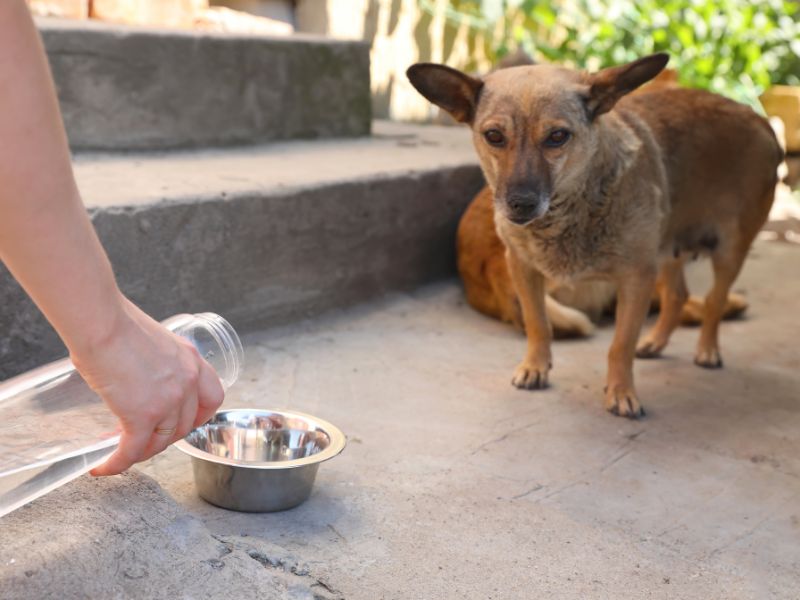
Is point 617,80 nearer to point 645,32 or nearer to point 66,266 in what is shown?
point 66,266

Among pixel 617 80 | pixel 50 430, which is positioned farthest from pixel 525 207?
pixel 50 430

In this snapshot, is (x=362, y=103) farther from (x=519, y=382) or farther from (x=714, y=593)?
(x=714, y=593)

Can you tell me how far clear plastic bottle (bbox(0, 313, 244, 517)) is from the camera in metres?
1.58

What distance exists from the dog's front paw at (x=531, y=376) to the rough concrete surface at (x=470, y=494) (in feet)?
0.19

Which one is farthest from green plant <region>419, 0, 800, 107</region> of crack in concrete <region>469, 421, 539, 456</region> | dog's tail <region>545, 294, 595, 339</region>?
crack in concrete <region>469, 421, 539, 456</region>

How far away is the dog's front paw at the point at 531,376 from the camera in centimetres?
358

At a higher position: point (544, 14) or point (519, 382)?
point (544, 14)

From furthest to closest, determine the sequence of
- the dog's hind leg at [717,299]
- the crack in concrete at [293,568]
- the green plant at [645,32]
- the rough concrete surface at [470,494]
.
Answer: the green plant at [645,32]
the dog's hind leg at [717,299]
the crack in concrete at [293,568]
the rough concrete surface at [470,494]

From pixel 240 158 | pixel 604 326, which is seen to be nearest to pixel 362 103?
pixel 240 158

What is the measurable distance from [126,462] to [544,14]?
7534 millimetres

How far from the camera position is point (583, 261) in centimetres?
336

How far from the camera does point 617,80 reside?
10.3 ft

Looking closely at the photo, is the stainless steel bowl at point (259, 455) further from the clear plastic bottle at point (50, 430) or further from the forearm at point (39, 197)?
the forearm at point (39, 197)

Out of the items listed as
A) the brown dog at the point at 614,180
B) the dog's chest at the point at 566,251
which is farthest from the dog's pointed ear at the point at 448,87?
the dog's chest at the point at 566,251
